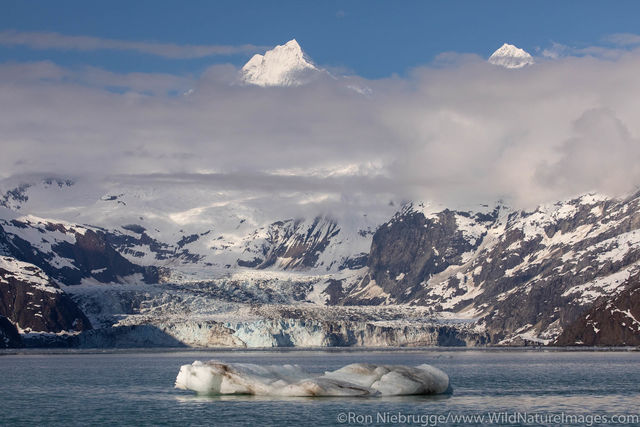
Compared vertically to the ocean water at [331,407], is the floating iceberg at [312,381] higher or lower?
higher

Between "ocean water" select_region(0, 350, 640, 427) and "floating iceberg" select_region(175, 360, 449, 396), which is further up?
"floating iceberg" select_region(175, 360, 449, 396)

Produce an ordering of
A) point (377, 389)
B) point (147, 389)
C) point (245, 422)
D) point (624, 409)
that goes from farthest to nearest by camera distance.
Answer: point (147, 389) → point (377, 389) → point (624, 409) → point (245, 422)

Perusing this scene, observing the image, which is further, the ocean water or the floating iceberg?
the floating iceberg

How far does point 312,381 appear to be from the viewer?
117m

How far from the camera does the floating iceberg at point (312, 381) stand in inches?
4680

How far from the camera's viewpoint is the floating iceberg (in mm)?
118875

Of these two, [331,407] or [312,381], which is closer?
[331,407]

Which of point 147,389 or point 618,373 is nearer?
point 147,389

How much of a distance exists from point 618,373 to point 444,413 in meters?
83.1

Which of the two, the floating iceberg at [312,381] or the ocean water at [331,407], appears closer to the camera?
the ocean water at [331,407]

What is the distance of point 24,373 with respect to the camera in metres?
198

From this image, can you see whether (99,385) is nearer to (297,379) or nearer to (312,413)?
(297,379)

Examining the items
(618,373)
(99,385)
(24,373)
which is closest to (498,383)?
(618,373)

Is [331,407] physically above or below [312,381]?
below
